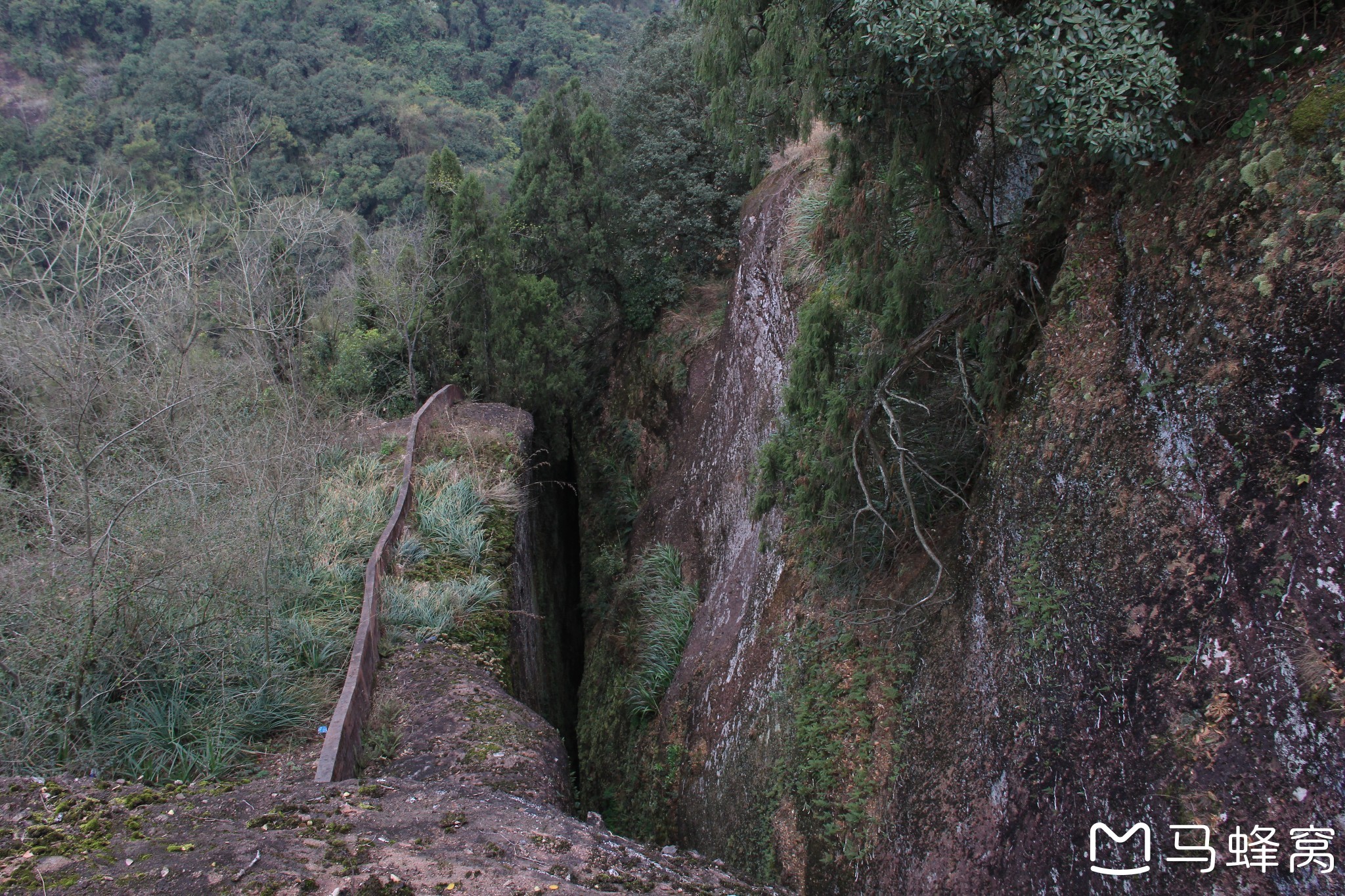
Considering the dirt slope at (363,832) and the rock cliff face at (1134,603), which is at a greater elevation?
the rock cliff face at (1134,603)

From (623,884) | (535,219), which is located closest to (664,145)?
(535,219)

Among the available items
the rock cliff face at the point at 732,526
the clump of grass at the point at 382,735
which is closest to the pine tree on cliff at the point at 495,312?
the rock cliff face at the point at 732,526

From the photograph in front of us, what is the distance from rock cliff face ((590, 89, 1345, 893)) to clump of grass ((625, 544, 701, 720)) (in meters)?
3.80

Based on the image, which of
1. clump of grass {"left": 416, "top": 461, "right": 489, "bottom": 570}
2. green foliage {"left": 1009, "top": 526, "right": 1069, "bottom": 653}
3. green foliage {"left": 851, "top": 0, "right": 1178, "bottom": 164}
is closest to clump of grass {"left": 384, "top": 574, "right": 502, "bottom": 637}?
clump of grass {"left": 416, "top": 461, "right": 489, "bottom": 570}

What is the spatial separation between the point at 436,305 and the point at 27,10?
2648cm

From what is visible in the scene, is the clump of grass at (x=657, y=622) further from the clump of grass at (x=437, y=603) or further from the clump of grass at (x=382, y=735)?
the clump of grass at (x=382, y=735)

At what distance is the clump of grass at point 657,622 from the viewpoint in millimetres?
9633

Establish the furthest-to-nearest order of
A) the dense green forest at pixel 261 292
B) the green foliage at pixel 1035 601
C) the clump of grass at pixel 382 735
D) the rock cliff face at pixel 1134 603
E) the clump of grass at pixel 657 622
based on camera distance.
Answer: the clump of grass at pixel 657 622 → the clump of grass at pixel 382 735 → the dense green forest at pixel 261 292 → the green foliage at pixel 1035 601 → the rock cliff face at pixel 1134 603

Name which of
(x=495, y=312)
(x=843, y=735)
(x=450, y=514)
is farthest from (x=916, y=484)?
(x=495, y=312)

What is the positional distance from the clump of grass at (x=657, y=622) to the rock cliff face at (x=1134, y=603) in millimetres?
3796

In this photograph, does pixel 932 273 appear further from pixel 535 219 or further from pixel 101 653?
pixel 535 219

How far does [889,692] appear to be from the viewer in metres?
5.12

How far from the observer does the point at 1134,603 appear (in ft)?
10.9

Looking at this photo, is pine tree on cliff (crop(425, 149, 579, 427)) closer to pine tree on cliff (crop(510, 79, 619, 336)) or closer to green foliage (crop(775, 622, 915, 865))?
pine tree on cliff (crop(510, 79, 619, 336))
